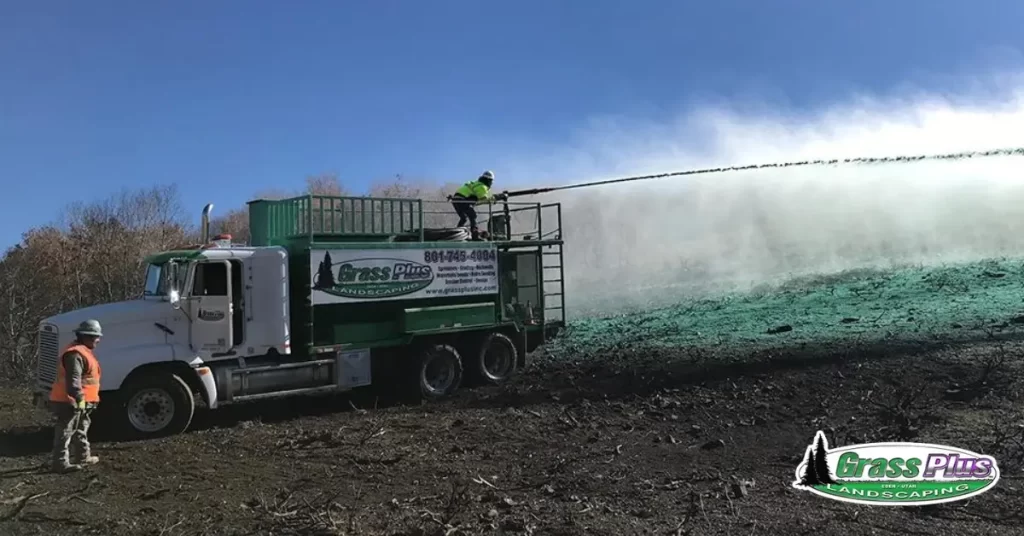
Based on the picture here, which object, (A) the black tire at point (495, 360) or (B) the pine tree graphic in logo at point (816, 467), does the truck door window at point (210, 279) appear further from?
(B) the pine tree graphic in logo at point (816, 467)

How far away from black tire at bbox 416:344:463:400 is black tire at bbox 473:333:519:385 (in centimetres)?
48

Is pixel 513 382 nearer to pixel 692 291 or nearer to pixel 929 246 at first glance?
pixel 692 291

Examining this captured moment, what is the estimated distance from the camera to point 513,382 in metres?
14.7

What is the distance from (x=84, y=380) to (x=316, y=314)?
4199 millimetres

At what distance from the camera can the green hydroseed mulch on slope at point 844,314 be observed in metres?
14.9

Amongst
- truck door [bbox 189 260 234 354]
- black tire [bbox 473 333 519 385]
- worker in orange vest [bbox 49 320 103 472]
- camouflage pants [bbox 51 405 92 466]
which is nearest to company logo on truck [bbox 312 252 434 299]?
truck door [bbox 189 260 234 354]

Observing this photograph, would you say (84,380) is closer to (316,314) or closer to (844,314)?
(316,314)

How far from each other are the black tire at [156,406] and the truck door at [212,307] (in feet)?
2.45

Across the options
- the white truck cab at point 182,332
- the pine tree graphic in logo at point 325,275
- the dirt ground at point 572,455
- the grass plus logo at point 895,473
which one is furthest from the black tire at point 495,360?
the grass plus logo at point 895,473

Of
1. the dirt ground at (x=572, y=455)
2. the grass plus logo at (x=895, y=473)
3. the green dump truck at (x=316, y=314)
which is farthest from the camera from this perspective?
the green dump truck at (x=316, y=314)

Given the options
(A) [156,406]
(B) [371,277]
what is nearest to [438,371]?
(B) [371,277]

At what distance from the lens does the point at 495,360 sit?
50.8 feet

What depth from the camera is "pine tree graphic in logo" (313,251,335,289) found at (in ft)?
41.2

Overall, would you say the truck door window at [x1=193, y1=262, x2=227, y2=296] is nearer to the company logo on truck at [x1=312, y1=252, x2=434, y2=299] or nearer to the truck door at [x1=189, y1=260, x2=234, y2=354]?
the truck door at [x1=189, y1=260, x2=234, y2=354]
